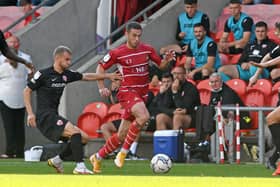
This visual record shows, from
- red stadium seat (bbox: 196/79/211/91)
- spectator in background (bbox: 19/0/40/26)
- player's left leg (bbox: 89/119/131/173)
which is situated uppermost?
spectator in background (bbox: 19/0/40/26)

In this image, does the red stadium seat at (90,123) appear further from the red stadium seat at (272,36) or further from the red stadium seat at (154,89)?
the red stadium seat at (272,36)

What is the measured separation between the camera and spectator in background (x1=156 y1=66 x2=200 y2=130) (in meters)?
22.3

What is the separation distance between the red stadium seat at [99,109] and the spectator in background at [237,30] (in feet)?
7.88

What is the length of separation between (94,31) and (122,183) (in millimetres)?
13329

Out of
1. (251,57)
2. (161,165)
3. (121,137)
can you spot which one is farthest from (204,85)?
(161,165)

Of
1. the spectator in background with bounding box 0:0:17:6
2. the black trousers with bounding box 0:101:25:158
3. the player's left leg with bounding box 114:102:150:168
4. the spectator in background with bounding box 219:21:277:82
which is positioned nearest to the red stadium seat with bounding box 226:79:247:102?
the spectator in background with bounding box 219:21:277:82

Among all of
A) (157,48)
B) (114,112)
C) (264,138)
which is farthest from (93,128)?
(264,138)

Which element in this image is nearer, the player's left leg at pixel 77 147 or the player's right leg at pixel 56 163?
the player's left leg at pixel 77 147

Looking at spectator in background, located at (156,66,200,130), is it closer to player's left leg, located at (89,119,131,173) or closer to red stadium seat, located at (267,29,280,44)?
red stadium seat, located at (267,29,280,44)

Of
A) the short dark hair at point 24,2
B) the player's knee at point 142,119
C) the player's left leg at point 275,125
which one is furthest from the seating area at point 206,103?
the player's left leg at point 275,125

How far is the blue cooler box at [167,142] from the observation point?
21688 millimetres

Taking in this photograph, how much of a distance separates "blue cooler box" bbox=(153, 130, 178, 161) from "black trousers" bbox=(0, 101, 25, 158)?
10.2 feet

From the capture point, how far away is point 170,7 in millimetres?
25141

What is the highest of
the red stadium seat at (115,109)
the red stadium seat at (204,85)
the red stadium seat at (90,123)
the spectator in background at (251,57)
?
the spectator in background at (251,57)
